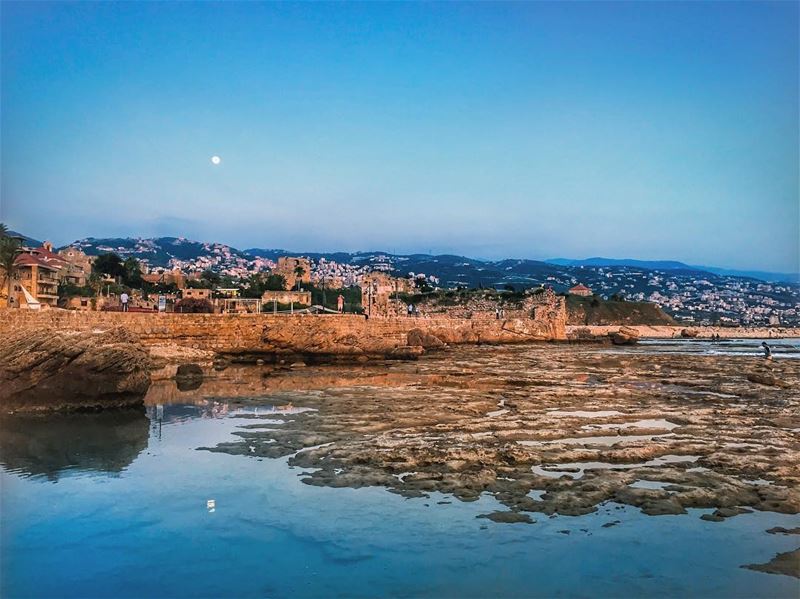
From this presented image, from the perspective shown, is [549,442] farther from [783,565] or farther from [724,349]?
[724,349]

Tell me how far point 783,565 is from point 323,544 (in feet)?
17.5

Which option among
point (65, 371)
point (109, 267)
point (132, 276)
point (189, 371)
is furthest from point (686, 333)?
point (65, 371)

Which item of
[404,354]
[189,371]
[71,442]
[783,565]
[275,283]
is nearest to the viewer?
[783,565]

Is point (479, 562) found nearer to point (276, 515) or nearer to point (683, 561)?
point (683, 561)

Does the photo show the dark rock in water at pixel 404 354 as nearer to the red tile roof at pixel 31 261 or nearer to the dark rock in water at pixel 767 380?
the dark rock in water at pixel 767 380

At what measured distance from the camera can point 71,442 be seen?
13594 millimetres

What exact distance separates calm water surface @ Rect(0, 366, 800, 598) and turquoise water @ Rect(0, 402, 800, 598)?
0.08 ft

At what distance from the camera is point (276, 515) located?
883cm

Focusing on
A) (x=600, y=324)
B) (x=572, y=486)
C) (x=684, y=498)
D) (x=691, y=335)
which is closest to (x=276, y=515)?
(x=572, y=486)

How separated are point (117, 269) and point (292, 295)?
27.7 metres

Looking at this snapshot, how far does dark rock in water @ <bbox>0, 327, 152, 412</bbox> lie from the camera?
A: 16.9 meters

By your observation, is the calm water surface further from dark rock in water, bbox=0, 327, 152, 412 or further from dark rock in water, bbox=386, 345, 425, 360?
dark rock in water, bbox=386, 345, 425, 360

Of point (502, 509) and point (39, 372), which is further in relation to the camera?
point (39, 372)

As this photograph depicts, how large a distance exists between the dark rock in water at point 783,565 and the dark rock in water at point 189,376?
20974mm
